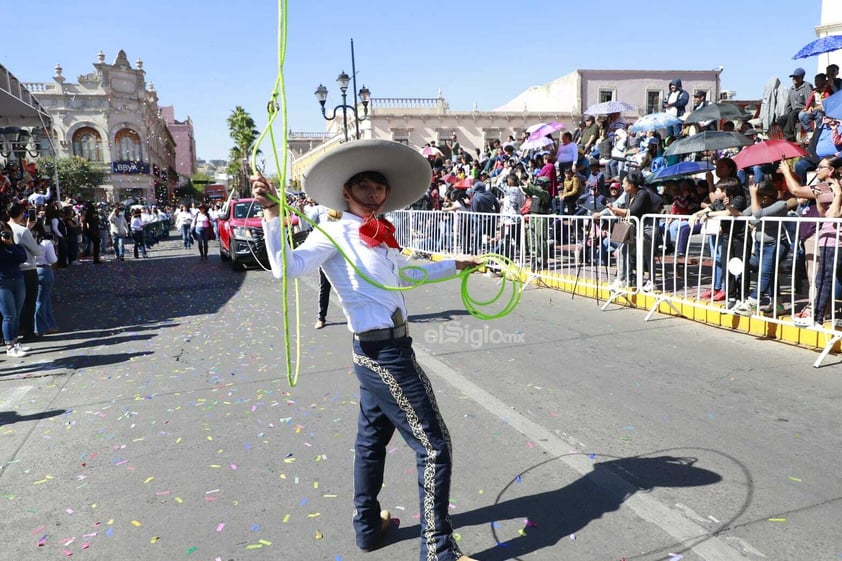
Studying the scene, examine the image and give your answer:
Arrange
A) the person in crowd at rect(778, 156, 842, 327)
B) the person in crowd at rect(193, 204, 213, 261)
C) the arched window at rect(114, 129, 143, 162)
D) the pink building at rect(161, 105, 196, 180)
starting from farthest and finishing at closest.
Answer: the pink building at rect(161, 105, 196, 180) < the arched window at rect(114, 129, 143, 162) < the person in crowd at rect(193, 204, 213, 261) < the person in crowd at rect(778, 156, 842, 327)

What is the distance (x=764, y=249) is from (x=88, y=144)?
6529 centimetres

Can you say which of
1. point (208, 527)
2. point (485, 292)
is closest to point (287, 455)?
point (208, 527)

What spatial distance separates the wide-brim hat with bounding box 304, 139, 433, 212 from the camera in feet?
9.55

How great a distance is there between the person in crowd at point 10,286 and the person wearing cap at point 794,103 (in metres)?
13.1

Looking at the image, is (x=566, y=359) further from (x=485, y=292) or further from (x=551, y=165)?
(x=551, y=165)

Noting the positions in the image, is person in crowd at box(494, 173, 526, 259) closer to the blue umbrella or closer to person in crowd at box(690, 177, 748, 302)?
person in crowd at box(690, 177, 748, 302)

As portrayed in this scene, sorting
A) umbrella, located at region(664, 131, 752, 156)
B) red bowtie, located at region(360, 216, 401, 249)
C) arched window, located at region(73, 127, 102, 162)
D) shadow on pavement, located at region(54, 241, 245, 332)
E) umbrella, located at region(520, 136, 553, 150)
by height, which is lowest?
shadow on pavement, located at region(54, 241, 245, 332)

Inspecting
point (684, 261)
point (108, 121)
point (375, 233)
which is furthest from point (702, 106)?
point (108, 121)

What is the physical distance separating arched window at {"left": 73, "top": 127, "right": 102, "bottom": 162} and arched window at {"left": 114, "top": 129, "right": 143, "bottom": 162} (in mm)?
1692

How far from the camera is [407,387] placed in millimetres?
2783

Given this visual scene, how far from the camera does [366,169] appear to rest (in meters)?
3.06

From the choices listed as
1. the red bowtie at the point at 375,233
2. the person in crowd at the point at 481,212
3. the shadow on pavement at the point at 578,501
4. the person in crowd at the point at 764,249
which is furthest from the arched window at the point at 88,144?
the shadow on pavement at the point at 578,501

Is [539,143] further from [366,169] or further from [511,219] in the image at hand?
[366,169]

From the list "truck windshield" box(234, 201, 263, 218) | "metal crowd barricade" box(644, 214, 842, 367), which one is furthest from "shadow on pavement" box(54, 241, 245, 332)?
"metal crowd barricade" box(644, 214, 842, 367)
